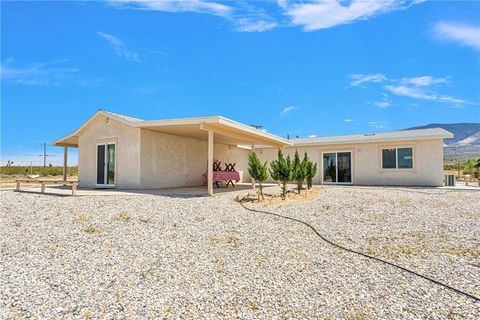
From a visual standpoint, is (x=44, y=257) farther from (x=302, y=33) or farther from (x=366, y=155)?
(x=366, y=155)

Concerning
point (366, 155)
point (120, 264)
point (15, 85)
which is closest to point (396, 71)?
point (366, 155)

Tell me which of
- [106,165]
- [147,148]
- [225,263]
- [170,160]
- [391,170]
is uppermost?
[147,148]

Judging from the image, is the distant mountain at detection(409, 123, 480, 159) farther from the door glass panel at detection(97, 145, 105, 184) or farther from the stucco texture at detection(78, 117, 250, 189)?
the door glass panel at detection(97, 145, 105, 184)

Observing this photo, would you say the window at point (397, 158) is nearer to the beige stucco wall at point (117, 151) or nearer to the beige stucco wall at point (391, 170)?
the beige stucco wall at point (391, 170)

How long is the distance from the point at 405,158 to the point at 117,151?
1489 cm

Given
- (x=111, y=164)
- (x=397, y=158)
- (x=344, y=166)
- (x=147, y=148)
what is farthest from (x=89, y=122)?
(x=397, y=158)

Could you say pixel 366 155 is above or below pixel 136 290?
above

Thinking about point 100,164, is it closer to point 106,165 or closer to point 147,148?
point 106,165

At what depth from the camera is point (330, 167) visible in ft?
59.5

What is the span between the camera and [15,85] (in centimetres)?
1664

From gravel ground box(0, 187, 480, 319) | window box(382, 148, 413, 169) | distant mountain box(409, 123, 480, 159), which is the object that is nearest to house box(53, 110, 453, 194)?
window box(382, 148, 413, 169)

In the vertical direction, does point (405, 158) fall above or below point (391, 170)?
above

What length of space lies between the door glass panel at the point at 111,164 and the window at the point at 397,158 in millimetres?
14336

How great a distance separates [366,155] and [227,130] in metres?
9.38
